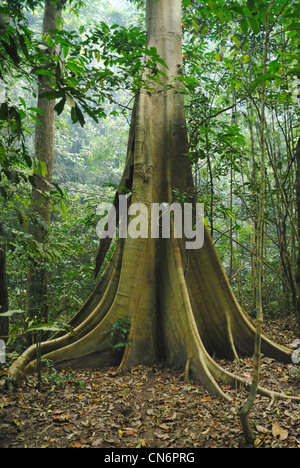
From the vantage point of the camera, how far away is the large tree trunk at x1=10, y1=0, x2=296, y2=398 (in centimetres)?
366

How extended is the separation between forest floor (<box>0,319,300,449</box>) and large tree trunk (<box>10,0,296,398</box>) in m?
0.26

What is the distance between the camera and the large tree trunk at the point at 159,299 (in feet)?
12.0

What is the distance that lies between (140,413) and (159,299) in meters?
1.42

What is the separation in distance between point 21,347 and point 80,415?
1744mm

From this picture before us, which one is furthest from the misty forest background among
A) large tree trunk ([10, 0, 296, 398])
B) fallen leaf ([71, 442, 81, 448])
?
fallen leaf ([71, 442, 81, 448])

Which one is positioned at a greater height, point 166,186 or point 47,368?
point 166,186

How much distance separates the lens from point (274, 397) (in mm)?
2805

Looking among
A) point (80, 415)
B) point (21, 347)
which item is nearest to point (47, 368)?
point (21, 347)
